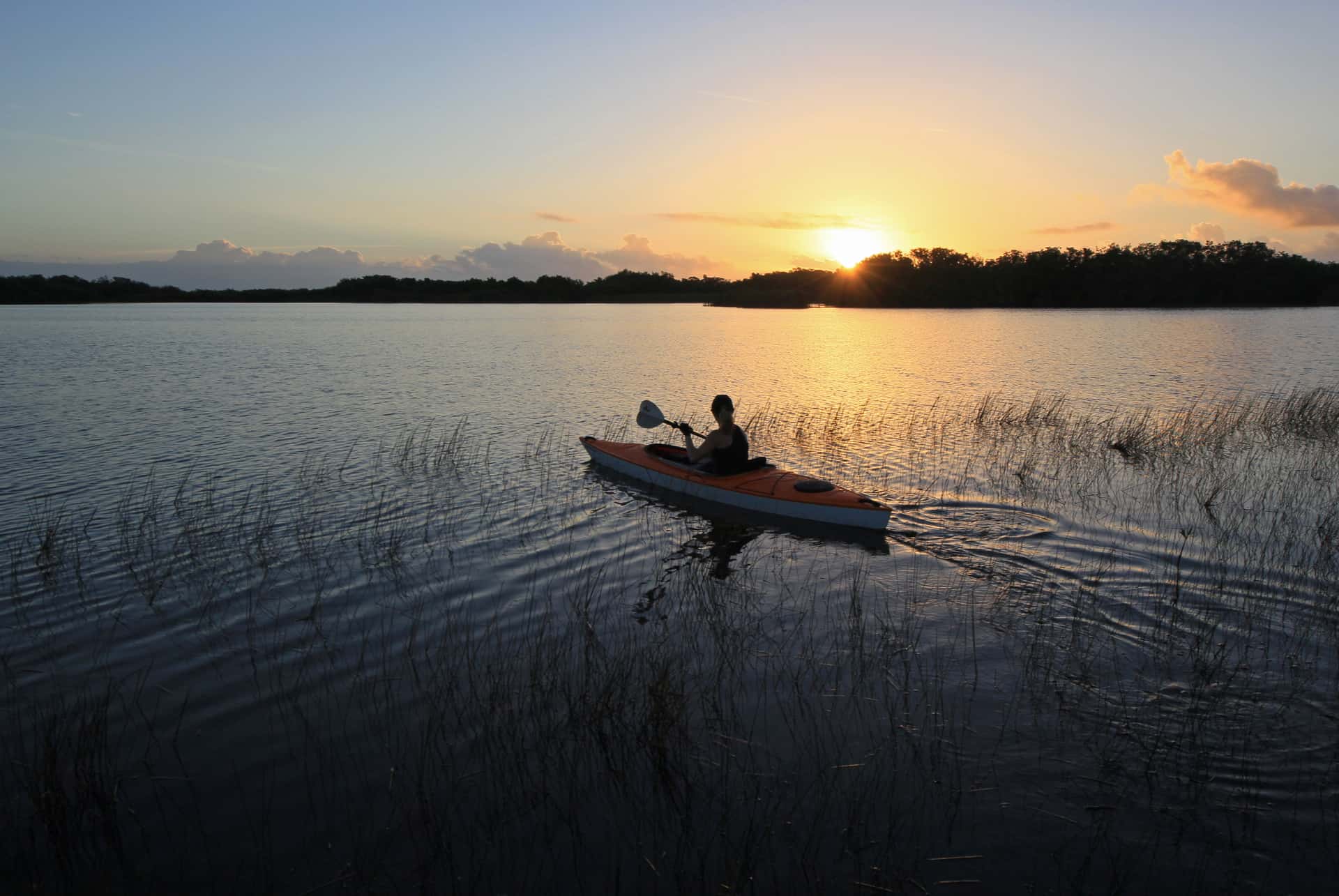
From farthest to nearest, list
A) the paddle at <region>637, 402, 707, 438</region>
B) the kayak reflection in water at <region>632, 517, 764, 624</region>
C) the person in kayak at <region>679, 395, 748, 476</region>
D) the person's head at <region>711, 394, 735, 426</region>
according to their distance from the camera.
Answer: the paddle at <region>637, 402, 707, 438</region> → the person in kayak at <region>679, 395, 748, 476</region> → the person's head at <region>711, 394, 735, 426</region> → the kayak reflection in water at <region>632, 517, 764, 624</region>

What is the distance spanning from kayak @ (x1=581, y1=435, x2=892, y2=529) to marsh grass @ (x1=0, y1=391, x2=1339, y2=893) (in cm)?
65

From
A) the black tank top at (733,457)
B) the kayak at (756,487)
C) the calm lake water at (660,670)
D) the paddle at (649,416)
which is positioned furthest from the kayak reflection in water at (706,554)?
Answer: the paddle at (649,416)

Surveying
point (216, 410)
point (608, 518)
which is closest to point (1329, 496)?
point (608, 518)

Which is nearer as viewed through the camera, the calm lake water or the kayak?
the calm lake water

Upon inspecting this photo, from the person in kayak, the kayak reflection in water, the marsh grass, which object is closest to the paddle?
the person in kayak

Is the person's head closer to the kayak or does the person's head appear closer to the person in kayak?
the person in kayak

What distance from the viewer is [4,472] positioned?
12.5 meters

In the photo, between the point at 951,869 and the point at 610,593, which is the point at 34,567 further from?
the point at 951,869

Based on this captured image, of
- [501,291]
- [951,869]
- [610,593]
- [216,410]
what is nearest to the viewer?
[951,869]

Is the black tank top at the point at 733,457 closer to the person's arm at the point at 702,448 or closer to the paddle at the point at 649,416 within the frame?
the person's arm at the point at 702,448

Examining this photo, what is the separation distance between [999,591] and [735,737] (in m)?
3.68

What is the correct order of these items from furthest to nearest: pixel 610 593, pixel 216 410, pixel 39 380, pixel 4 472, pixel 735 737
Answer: pixel 39 380
pixel 216 410
pixel 4 472
pixel 610 593
pixel 735 737

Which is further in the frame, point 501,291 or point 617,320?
point 501,291

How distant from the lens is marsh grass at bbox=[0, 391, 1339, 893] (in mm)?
4035
